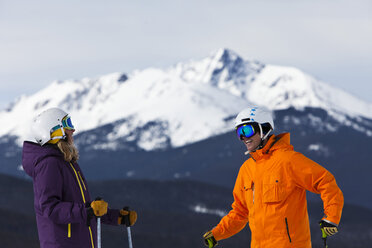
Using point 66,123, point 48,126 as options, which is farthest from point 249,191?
point 48,126

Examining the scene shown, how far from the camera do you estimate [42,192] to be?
312 inches

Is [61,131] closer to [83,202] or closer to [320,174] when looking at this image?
[83,202]

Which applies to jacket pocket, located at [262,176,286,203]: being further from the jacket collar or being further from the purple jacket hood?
the purple jacket hood

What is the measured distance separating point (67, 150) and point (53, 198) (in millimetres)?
670

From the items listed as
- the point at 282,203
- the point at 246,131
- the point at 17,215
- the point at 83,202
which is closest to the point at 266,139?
the point at 246,131

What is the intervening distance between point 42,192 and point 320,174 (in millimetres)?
3528

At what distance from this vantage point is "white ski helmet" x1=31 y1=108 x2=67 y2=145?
326 inches

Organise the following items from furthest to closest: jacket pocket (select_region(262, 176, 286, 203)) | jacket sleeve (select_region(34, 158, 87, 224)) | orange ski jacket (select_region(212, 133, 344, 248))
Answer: jacket pocket (select_region(262, 176, 286, 203))
orange ski jacket (select_region(212, 133, 344, 248))
jacket sleeve (select_region(34, 158, 87, 224))

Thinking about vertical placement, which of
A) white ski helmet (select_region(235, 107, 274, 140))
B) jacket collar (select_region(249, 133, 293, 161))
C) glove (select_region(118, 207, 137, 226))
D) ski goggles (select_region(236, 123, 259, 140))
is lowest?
glove (select_region(118, 207, 137, 226))

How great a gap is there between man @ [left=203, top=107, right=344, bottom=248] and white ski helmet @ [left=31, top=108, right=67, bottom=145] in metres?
2.47

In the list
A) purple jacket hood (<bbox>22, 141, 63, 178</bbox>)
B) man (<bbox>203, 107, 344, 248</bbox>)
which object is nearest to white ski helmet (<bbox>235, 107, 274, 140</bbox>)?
man (<bbox>203, 107, 344, 248</bbox>)

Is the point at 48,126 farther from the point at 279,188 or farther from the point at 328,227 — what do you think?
the point at 328,227

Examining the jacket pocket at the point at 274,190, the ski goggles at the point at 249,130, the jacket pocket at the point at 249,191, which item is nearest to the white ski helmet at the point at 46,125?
the ski goggles at the point at 249,130

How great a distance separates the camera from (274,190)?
8570 millimetres
